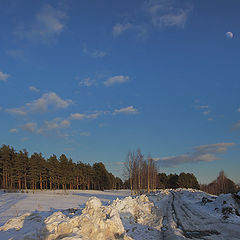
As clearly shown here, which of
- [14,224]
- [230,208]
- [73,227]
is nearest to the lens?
[73,227]

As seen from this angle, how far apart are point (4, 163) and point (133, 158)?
1164 inches

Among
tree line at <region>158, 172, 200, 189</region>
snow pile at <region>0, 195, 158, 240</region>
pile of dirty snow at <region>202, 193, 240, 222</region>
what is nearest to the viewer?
snow pile at <region>0, 195, 158, 240</region>

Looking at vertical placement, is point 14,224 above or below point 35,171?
above

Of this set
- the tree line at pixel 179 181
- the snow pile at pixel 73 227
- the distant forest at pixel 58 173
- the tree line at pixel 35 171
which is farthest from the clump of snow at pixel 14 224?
the tree line at pixel 179 181

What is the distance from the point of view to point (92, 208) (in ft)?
34.0

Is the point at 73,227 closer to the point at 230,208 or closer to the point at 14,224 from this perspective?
the point at 14,224

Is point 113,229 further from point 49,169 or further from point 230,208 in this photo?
point 49,169

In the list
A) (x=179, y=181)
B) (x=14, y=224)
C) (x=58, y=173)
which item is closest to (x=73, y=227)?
(x=14, y=224)

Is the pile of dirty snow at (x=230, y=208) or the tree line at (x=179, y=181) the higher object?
the pile of dirty snow at (x=230, y=208)

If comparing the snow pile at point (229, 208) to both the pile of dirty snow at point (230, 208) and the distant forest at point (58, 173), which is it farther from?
the distant forest at point (58, 173)

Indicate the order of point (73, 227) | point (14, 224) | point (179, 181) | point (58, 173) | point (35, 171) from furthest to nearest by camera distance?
point (179, 181), point (58, 173), point (35, 171), point (14, 224), point (73, 227)

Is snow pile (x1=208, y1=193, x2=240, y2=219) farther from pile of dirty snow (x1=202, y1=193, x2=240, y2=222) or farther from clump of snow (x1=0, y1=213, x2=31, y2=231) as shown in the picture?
clump of snow (x1=0, y1=213, x2=31, y2=231)

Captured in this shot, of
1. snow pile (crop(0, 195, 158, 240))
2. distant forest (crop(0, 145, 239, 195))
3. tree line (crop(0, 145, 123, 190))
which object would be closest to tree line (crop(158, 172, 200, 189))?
distant forest (crop(0, 145, 239, 195))

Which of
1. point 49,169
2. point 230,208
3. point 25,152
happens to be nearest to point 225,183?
point 49,169
